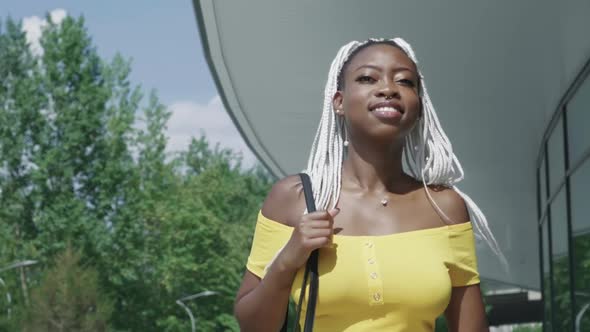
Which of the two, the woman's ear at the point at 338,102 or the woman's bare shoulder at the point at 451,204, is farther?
the woman's ear at the point at 338,102

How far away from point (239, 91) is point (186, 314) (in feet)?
142

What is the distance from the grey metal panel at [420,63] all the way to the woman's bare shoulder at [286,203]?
5.17m

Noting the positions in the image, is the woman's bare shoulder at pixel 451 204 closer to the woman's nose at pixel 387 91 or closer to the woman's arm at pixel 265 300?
the woman's nose at pixel 387 91

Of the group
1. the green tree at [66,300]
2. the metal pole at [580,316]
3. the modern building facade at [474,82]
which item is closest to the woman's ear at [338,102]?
the modern building facade at [474,82]

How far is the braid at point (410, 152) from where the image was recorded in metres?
2.95

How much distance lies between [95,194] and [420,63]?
37.7 meters

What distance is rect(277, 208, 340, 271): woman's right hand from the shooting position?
2707 millimetres

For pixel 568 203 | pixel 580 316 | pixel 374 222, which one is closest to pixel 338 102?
pixel 374 222

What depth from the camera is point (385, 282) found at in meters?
2.72

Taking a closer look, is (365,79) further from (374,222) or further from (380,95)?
(374,222)

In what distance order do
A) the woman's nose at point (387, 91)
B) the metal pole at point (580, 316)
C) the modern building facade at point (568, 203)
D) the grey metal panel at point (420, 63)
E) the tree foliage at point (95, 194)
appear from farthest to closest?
the tree foliage at point (95, 194) < the metal pole at point (580, 316) < the modern building facade at point (568, 203) < the grey metal panel at point (420, 63) < the woman's nose at point (387, 91)

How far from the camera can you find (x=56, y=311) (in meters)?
39.4

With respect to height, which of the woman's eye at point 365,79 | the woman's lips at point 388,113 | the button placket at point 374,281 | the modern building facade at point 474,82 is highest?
the modern building facade at point 474,82

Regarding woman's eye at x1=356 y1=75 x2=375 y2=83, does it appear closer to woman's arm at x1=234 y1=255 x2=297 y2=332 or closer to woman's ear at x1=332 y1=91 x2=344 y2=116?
woman's ear at x1=332 y1=91 x2=344 y2=116
